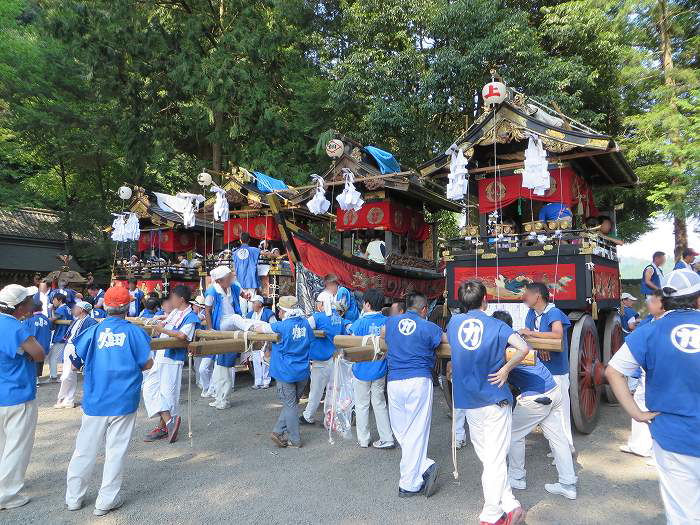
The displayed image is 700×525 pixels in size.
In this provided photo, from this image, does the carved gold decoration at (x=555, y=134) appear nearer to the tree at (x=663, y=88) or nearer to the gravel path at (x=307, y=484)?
the tree at (x=663, y=88)

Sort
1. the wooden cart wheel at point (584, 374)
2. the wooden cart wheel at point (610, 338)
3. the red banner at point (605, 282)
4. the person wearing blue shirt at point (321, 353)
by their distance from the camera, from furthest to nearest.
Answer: the wooden cart wheel at point (610, 338) < the red banner at point (605, 282) < the person wearing blue shirt at point (321, 353) < the wooden cart wheel at point (584, 374)

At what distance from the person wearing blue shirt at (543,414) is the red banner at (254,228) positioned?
1013 centimetres

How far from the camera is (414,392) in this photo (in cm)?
448

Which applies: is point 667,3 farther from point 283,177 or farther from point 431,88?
point 283,177

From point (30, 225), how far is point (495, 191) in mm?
20732

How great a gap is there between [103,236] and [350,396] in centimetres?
1693

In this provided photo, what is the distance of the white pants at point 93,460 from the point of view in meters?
4.22

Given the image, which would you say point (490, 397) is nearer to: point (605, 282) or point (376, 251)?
point (605, 282)

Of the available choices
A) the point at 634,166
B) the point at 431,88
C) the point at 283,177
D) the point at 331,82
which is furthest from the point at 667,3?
the point at 283,177

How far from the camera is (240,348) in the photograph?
525 cm

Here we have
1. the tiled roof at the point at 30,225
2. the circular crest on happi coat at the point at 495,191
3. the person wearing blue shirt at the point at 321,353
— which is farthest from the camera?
the tiled roof at the point at 30,225

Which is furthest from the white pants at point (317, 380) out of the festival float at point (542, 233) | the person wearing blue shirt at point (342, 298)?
the festival float at point (542, 233)

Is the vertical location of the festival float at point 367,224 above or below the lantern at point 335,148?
below

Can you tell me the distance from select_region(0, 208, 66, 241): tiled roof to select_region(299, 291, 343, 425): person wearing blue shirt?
1672cm
